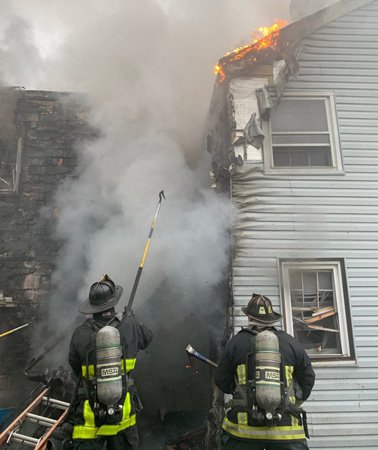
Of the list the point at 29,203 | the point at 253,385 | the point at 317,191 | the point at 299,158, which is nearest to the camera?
the point at 253,385

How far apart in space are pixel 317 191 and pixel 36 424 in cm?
483

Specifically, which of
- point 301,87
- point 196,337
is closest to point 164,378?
point 196,337

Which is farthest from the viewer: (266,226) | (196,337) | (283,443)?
(196,337)

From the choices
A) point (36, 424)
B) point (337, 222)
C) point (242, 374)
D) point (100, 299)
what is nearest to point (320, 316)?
point (337, 222)

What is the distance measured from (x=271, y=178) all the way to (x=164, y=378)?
11.9 ft

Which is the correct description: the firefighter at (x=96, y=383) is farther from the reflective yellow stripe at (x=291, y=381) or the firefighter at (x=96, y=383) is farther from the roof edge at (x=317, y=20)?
the roof edge at (x=317, y=20)

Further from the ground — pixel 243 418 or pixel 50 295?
pixel 50 295

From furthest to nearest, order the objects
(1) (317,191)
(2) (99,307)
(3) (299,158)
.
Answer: (3) (299,158), (1) (317,191), (2) (99,307)

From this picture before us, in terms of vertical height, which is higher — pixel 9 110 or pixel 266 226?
pixel 9 110

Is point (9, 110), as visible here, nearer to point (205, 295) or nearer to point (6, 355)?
point (6, 355)

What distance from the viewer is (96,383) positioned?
3.11 meters

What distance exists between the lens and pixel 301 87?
586 cm

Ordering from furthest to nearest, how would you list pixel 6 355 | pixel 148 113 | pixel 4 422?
pixel 148 113, pixel 6 355, pixel 4 422

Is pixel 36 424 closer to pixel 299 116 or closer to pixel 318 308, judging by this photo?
pixel 318 308
